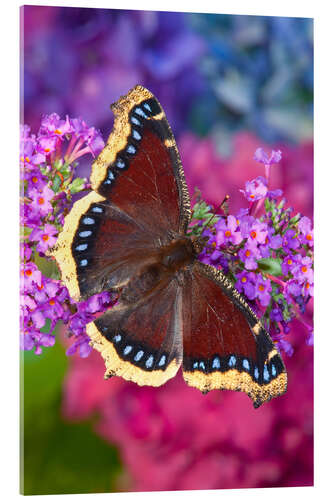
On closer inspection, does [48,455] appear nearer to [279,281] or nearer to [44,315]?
[44,315]

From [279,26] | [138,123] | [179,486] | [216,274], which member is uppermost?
[279,26]

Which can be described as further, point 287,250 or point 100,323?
point 287,250

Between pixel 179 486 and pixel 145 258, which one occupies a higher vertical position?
pixel 145 258

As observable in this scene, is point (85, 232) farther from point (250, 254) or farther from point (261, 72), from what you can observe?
point (261, 72)

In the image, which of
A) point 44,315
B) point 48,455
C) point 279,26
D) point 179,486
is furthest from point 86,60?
point 179,486

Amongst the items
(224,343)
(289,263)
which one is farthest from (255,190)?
(224,343)

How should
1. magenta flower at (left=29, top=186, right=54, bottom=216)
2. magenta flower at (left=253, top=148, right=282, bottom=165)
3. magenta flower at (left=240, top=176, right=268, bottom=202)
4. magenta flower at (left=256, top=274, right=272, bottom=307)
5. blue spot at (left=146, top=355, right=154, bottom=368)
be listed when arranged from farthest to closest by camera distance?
magenta flower at (left=253, top=148, right=282, bottom=165) < magenta flower at (left=240, top=176, right=268, bottom=202) < magenta flower at (left=256, top=274, right=272, bottom=307) < blue spot at (left=146, top=355, right=154, bottom=368) < magenta flower at (left=29, top=186, right=54, bottom=216)

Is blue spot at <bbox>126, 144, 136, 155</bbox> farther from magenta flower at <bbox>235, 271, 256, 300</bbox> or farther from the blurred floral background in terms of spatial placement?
magenta flower at <bbox>235, 271, 256, 300</bbox>

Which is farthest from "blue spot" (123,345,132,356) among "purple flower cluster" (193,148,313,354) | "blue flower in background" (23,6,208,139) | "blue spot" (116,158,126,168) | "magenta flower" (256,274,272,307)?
"blue flower in background" (23,6,208,139)
